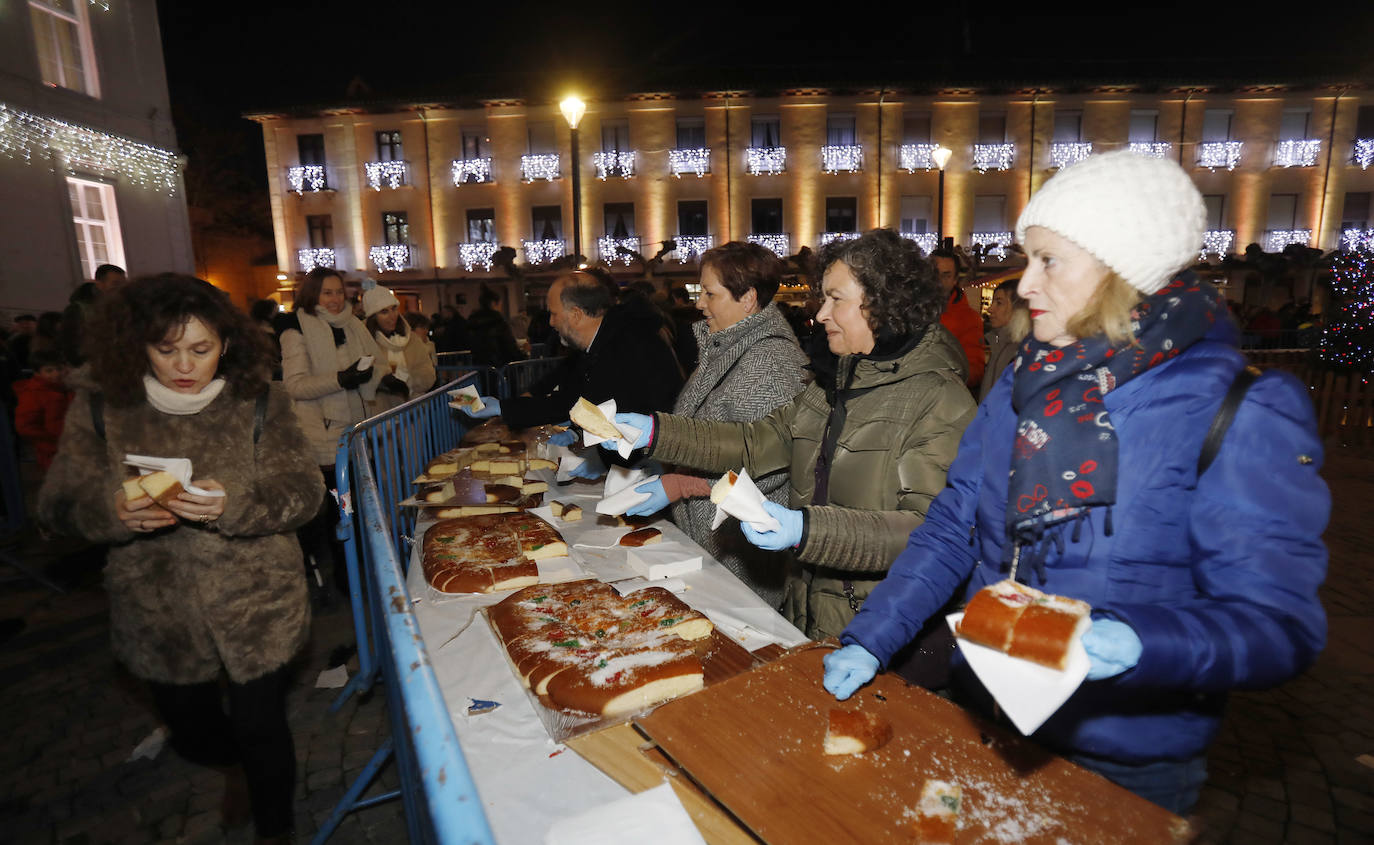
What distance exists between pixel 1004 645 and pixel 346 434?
131 inches

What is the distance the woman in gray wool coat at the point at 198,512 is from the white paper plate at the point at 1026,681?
257cm

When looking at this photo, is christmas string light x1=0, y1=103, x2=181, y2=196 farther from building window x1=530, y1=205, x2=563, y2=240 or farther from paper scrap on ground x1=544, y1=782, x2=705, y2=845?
paper scrap on ground x1=544, y1=782, x2=705, y2=845

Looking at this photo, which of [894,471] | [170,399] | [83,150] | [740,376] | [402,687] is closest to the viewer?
[402,687]

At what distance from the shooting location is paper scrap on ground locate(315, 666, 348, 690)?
177 inches

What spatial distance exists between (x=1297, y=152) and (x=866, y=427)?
117ft

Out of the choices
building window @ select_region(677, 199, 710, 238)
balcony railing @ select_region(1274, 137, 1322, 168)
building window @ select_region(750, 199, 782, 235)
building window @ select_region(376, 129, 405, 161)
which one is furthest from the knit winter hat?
balcony railing @ select_region(1274, 137, 1322, 168)

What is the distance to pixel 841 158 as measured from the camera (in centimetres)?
2659

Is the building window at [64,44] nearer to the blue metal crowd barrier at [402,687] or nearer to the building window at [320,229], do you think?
the blue metal crowd barrier at [402,687]

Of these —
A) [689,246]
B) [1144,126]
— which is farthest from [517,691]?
[1144,126]

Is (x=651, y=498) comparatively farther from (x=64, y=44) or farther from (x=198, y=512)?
(x=64, y=44)

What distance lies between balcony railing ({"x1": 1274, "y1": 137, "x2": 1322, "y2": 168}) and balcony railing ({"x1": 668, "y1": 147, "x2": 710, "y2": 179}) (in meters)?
22.5

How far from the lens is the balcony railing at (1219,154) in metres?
26.9

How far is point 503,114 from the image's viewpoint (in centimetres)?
2656

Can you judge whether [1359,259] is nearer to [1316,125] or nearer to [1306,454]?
[1306,454]
